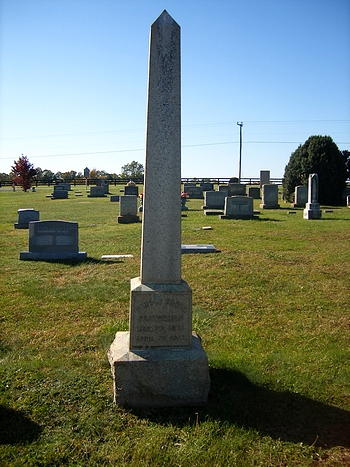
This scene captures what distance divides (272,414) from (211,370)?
34.8 inches

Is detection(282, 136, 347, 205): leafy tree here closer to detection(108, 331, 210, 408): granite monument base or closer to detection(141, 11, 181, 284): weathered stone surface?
detection(141, 11, 181, 284): weathered stone surface

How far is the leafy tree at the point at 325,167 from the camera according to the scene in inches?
1059

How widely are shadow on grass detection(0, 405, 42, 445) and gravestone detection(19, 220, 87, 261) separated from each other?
683 centimetres

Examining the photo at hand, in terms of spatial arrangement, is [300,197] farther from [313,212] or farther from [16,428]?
[16,428]

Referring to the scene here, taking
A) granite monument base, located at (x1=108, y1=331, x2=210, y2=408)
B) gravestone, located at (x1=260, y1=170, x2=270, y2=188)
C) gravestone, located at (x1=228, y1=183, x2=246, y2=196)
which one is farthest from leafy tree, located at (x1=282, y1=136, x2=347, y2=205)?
granite monument base, located at (x1=108, y1=331, x2=210, y2=408)

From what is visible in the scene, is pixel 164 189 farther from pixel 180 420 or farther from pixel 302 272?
pixel 302 272

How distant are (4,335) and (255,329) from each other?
126 inches

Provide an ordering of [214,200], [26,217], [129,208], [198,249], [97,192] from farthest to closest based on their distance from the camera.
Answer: [97,192]
[214,200]
[129,208]
[26,217]
[198,249]

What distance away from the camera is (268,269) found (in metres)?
9.26

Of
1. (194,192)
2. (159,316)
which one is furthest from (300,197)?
(159,316)

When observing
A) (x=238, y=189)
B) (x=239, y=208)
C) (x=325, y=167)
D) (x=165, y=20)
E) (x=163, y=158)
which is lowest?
(x=239, y=208)

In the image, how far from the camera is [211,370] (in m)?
4.47

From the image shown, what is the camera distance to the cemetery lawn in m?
3.23

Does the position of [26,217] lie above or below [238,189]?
below
